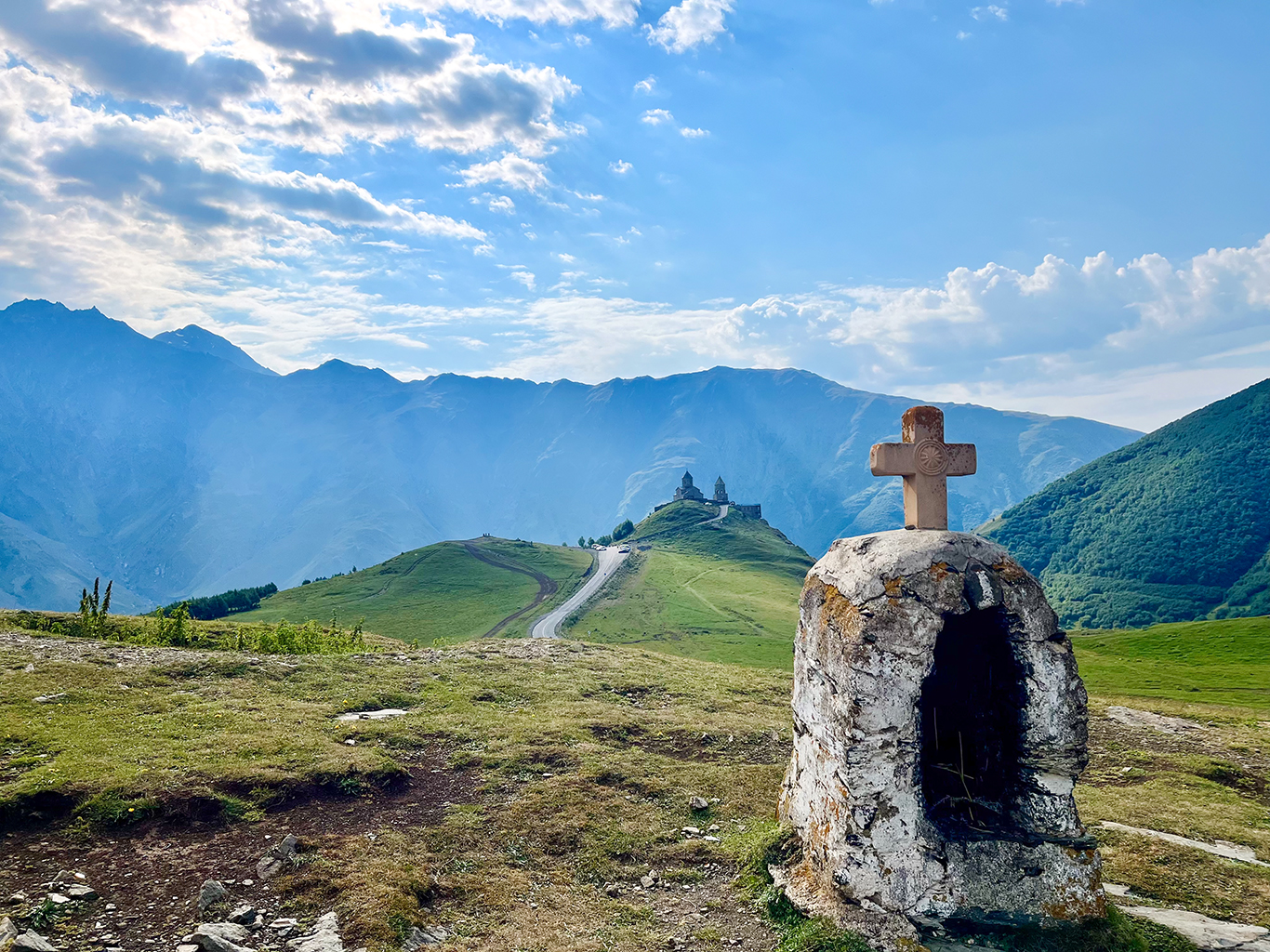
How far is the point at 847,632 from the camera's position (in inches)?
376

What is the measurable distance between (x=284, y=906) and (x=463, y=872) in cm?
250

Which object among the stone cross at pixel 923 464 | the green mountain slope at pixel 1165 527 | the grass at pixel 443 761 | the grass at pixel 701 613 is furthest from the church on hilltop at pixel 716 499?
the stone cross at pixel 923 464

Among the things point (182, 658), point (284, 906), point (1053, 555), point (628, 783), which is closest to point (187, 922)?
point (284, 906)

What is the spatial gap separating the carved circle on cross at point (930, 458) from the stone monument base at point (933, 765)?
47.1 inches

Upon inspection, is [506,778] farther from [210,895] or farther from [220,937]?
[220,937]

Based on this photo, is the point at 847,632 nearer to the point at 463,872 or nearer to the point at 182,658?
the point at 463,872

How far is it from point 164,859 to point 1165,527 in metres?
163

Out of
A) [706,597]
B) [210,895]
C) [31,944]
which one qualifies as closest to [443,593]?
[706,597]

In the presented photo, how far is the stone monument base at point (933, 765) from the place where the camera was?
29.9 ft

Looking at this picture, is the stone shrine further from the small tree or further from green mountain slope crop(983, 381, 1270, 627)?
green mountain slope crop(983, 381, 1270, 627)

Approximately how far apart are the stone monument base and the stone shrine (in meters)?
0.02

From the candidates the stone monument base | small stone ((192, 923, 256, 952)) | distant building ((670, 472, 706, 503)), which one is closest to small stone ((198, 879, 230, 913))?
small stone ((192, 923, 256, 952))

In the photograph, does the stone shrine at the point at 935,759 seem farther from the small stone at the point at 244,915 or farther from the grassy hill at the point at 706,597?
the grassy hill at the point at 706,597

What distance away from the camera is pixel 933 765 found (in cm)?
1036
